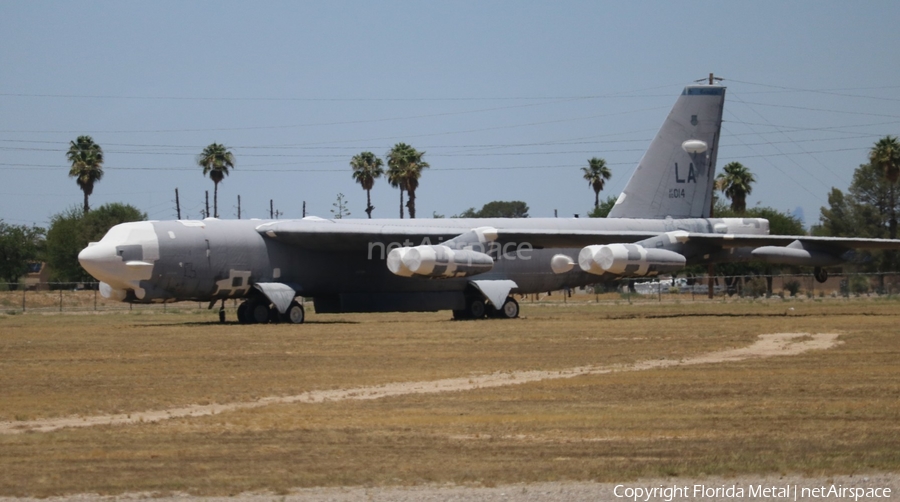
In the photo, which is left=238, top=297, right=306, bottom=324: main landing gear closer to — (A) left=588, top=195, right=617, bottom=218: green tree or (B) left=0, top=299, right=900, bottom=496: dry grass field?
(B) left=0, top=299, right=900, bottom=496: dry grass field

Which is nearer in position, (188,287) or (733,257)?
(188,287)

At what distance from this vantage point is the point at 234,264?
104 feet

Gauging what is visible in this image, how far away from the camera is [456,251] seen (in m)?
32.8

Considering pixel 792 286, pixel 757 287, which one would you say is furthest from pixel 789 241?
pixel 757 287

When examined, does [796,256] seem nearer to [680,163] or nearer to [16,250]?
[680,163]

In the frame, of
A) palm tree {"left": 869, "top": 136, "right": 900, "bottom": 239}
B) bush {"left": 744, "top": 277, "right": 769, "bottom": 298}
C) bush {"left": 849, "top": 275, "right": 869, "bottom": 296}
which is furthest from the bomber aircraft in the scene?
palm tree {"left": 869, "top": 136, "right": 900, "bottom": 239}

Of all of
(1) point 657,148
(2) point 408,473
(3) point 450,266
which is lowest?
(2) point 408,473

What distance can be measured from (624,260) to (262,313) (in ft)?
34.8

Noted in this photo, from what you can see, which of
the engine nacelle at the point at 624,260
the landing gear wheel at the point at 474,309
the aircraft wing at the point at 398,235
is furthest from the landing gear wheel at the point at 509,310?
the engine nacelle at the point at 624,260

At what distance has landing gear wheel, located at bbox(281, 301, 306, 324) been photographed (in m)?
32.4

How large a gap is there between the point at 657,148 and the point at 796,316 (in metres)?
8.41

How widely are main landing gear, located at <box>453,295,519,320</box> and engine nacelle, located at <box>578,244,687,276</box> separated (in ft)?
9.39

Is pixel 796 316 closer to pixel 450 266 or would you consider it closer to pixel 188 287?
pixel 450 266

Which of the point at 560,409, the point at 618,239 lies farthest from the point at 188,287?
the point at 560,409
